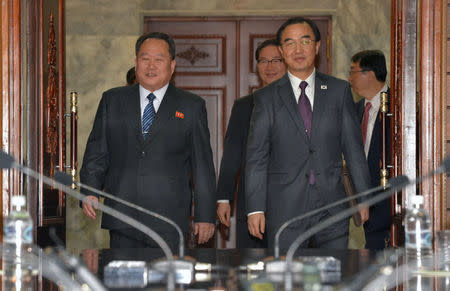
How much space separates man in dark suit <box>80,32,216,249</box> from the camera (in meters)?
3.54

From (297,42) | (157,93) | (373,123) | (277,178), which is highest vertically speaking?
(297,42)

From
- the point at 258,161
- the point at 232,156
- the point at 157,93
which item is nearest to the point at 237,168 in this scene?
the point at 232,156

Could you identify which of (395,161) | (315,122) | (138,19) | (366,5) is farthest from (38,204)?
(366,5)

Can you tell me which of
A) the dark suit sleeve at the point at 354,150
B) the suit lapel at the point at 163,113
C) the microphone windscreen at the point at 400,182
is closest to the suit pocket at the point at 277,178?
the dark suit sleeve at the point at 354,150

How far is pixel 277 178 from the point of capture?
341 cm

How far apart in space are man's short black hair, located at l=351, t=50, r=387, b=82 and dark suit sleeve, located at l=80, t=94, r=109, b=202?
82.7 inches

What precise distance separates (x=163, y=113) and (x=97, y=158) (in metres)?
0.38

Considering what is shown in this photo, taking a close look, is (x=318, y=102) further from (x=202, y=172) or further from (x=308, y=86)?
(x=202, y=172)

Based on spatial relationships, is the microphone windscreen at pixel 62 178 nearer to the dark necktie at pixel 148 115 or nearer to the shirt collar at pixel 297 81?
the dark necktie at pixel 148 115

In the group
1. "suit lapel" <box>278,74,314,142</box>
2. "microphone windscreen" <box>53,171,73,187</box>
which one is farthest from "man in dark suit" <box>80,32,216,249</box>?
"microphone windscreen" <box>53,171,73,187</box>

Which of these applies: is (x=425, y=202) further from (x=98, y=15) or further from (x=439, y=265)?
(x=98, y=15)

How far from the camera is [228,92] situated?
6027 millimetres

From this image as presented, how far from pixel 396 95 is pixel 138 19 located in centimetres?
248

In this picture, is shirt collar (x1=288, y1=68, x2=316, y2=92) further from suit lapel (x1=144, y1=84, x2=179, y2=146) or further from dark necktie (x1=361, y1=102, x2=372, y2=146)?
dark necktie (x1=361, y1=102, x2=372, y2=146)
